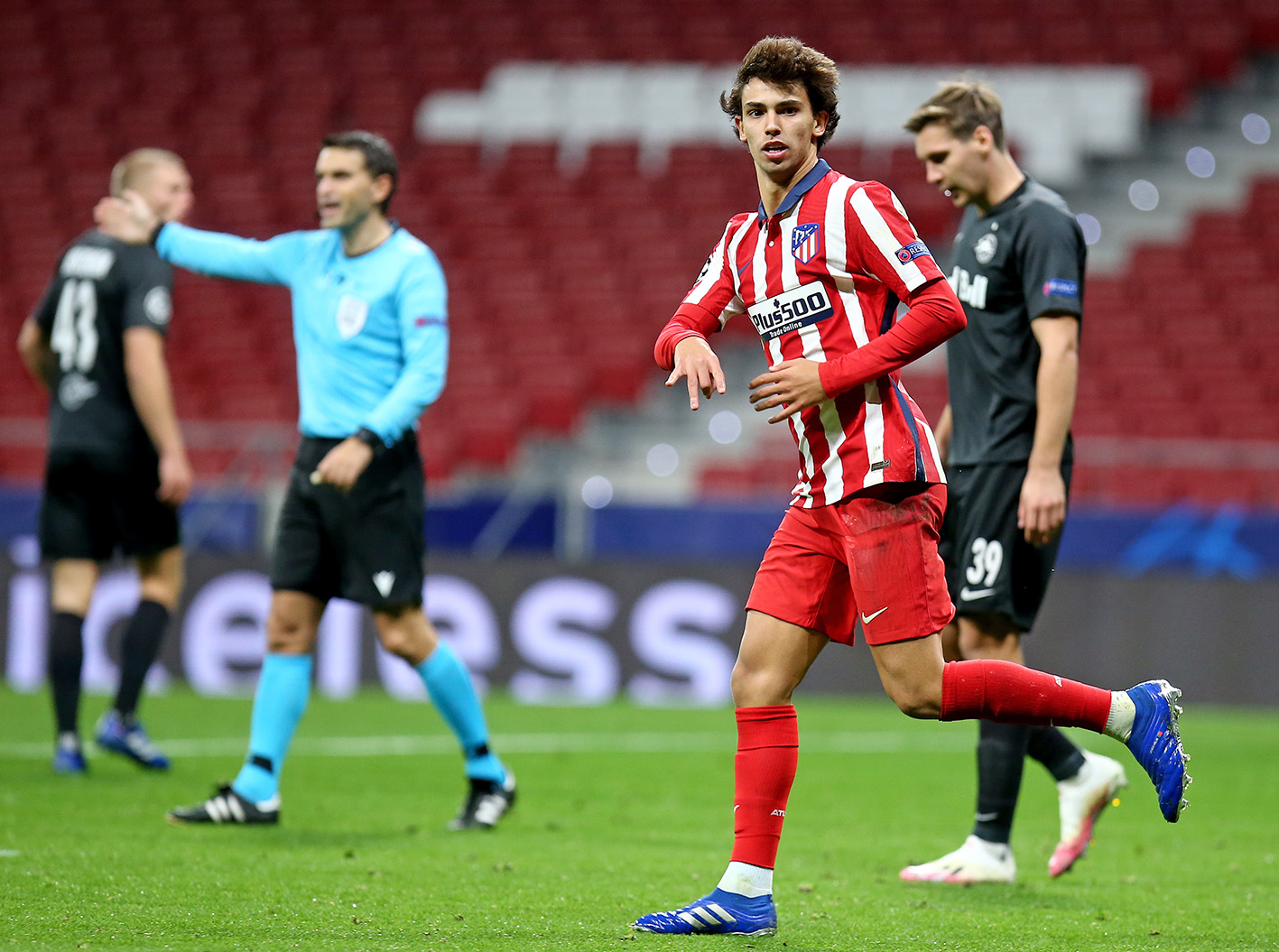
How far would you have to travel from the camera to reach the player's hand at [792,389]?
351 centimetres

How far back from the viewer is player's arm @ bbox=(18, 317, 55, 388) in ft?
21.8

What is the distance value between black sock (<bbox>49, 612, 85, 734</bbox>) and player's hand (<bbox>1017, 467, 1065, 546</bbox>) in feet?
12.7

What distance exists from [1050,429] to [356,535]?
2.21 meters

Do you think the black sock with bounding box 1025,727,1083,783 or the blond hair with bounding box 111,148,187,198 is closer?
the black sock with bounding box 1025,727,1083,783

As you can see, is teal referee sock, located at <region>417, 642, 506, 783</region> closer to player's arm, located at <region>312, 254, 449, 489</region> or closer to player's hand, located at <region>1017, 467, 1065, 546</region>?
player's arm, located at <region>312, 254, 449, 489</region>

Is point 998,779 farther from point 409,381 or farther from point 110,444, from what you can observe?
point 110,444

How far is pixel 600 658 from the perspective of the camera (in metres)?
10.4

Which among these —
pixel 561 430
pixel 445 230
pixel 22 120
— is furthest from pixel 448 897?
pixel 22 120

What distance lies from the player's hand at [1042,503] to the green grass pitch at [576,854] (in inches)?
39.0

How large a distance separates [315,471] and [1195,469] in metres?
8.21

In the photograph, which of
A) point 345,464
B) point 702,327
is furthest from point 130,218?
point 702,327

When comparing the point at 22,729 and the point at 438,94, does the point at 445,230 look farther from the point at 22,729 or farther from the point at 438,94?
the point at 22,729

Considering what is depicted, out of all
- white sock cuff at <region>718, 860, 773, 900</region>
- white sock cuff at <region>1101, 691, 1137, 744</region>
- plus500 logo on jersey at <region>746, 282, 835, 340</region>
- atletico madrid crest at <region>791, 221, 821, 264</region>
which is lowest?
white sock cuff at <region>718, 860, 773, 900</region>

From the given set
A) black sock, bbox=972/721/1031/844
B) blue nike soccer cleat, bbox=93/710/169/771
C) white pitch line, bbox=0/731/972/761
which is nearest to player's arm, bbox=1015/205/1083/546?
black sock, bbox=972/721/1031/844
